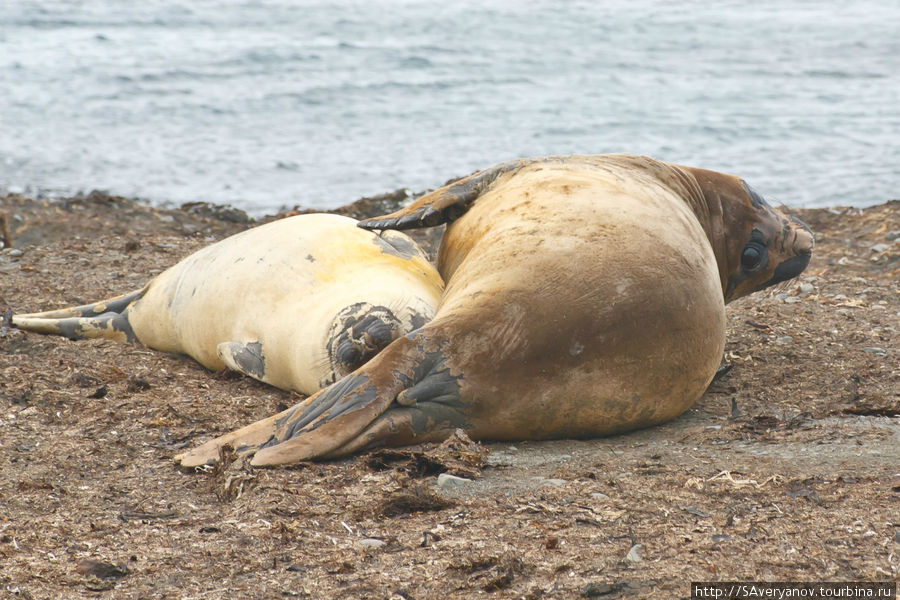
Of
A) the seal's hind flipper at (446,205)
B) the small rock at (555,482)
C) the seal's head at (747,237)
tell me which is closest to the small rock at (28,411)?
the seal's hind flipper at (446,205)

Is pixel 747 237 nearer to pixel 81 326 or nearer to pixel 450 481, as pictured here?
pixel 450 481

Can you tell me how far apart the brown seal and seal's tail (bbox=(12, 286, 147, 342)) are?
1.78 m

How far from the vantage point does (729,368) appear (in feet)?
14.1

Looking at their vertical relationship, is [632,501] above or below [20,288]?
above

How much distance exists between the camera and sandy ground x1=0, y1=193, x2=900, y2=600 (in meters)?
2.33

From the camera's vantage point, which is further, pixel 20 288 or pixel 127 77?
pixel 127 77

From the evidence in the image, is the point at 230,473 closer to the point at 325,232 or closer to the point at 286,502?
the point at 286,502

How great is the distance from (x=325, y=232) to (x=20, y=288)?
2.25 m

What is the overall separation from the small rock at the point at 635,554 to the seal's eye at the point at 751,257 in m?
2.50

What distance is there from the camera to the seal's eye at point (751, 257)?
Answer: 4645 millimetres

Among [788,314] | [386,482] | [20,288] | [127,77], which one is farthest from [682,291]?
[127,77]

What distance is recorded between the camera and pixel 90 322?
4965 mm

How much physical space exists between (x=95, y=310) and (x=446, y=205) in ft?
6.24

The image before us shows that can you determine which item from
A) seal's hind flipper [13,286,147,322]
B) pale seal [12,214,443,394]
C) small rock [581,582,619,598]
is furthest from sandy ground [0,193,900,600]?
Result: seal's hind flipper [13,286,147,322]
